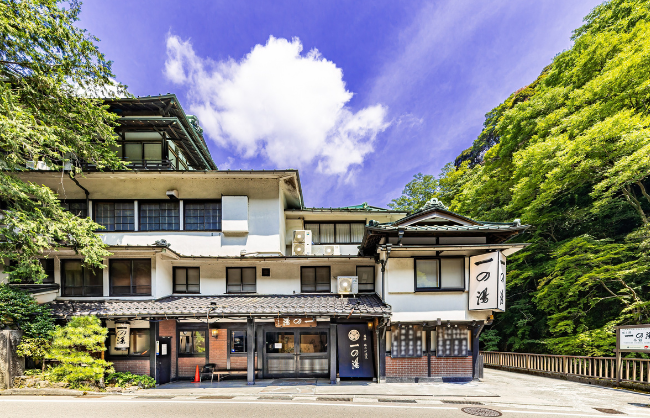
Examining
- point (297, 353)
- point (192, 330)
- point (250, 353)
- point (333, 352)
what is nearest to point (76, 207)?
point (192, 330)

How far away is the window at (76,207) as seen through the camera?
1358 cm

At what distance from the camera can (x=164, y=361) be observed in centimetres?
1180

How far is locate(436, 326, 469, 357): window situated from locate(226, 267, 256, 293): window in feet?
30.7

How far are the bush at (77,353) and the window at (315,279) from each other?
8.37m

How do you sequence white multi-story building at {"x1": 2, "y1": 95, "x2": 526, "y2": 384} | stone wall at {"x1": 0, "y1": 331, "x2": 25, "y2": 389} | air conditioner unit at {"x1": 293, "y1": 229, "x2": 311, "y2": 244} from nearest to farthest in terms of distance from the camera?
stone wall at {"x1": 0, "y1": 331, "x2": 25, "y2": 389}, white multi-story building at {"x1": 2, "y1": 95, "x2": 526, "y2": 384}, air conditioner unit at {"x1": 293, "y1": 229, "x2": 311, "y2": 244}

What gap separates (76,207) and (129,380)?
9.46 meters

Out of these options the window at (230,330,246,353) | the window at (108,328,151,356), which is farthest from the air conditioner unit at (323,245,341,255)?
the window at (108,328,151,356)

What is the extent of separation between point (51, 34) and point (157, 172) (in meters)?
6.29

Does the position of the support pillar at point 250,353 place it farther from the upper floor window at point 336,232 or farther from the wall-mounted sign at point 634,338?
the wall-mounted sign at point 634,338

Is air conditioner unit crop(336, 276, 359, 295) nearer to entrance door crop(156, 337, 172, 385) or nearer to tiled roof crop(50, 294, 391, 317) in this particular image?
tiled roof crop(50, 294, 391, 317)

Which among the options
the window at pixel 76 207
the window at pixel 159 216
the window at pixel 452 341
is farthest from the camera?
the window at pixel 159 216

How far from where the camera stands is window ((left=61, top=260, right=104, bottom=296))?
474 inches

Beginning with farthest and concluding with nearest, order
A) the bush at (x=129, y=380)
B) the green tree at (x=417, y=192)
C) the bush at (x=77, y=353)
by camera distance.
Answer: the green tree at (x=417, y=192) < the bush at (x=129, y=380) < the bush at (x=77, y=353)

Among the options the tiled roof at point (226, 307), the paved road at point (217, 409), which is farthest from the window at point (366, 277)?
the paved road at point (217, 409)
